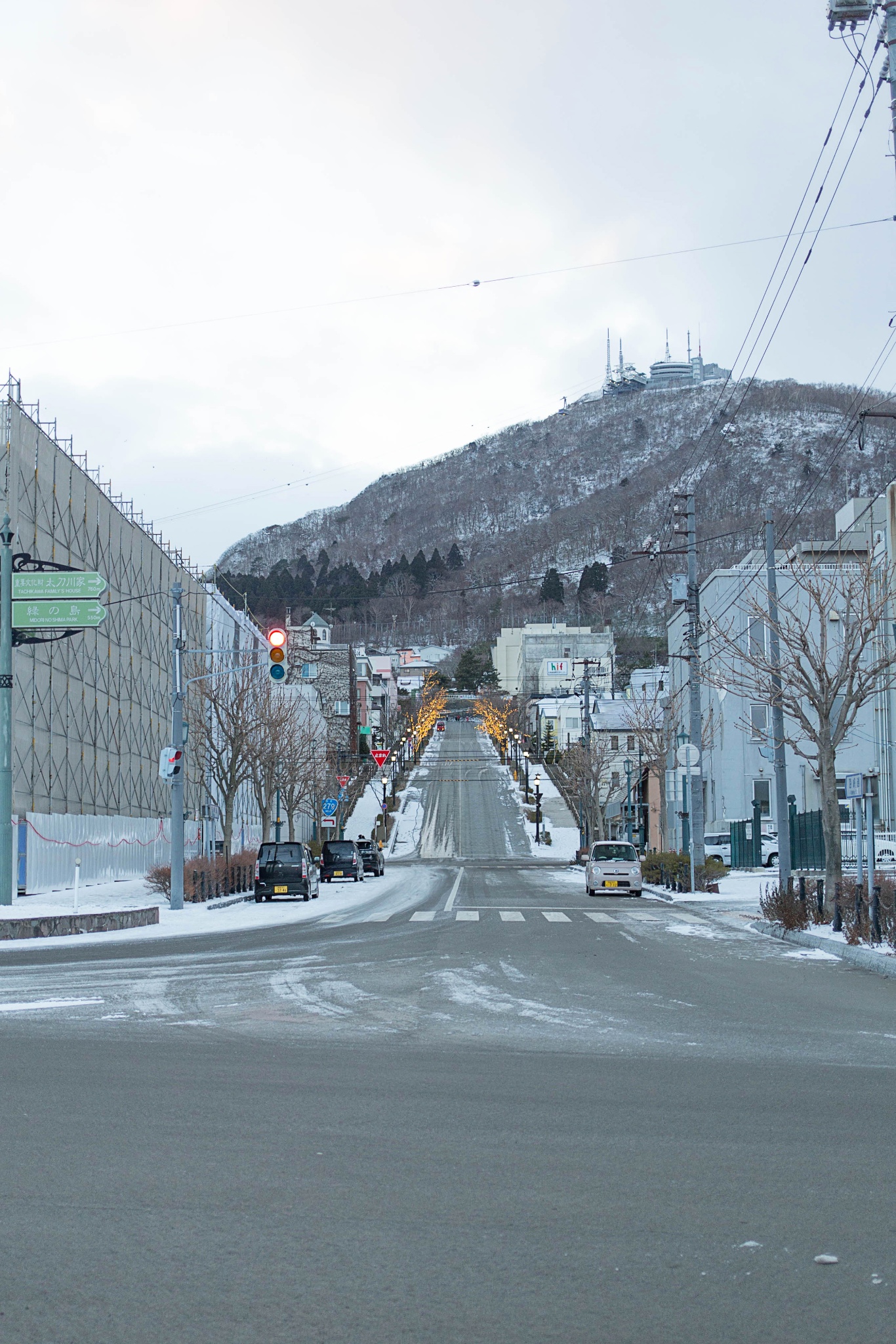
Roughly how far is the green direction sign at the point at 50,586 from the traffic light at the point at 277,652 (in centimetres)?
512

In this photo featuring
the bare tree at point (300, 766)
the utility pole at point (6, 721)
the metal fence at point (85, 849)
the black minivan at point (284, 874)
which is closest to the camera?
the utility pole at point (6, 721)

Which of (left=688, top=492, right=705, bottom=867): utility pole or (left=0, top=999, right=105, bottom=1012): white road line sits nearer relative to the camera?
(left=0, top=999, right=105, bottom=1012): white road line

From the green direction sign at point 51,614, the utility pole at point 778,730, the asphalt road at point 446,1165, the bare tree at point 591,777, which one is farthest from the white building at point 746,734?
the asphalt road at point 446,1165

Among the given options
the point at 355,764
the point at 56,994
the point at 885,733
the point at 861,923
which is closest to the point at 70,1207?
the point at 56,994

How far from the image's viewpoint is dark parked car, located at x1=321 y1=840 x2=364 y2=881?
50.3m

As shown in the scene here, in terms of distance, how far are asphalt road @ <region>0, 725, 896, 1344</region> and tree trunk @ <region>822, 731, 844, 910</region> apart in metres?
8.64

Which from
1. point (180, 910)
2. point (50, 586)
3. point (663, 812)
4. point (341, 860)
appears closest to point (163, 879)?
point (180, 910)

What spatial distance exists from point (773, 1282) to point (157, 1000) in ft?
32.1

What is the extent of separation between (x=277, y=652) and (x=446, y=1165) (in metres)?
20.1

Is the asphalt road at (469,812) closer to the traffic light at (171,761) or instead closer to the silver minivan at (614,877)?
the silver minivan at (614,877)

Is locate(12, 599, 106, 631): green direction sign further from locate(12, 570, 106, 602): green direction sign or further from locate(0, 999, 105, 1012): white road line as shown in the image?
locate(0, 999, 105, 1012): white road line

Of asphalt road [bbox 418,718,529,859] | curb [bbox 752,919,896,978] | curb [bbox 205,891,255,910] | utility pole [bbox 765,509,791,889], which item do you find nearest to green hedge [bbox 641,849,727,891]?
utility pole [bbox 765,509,791,889]

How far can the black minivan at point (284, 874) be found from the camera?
37.5 meters

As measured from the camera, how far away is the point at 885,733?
53625 mm
